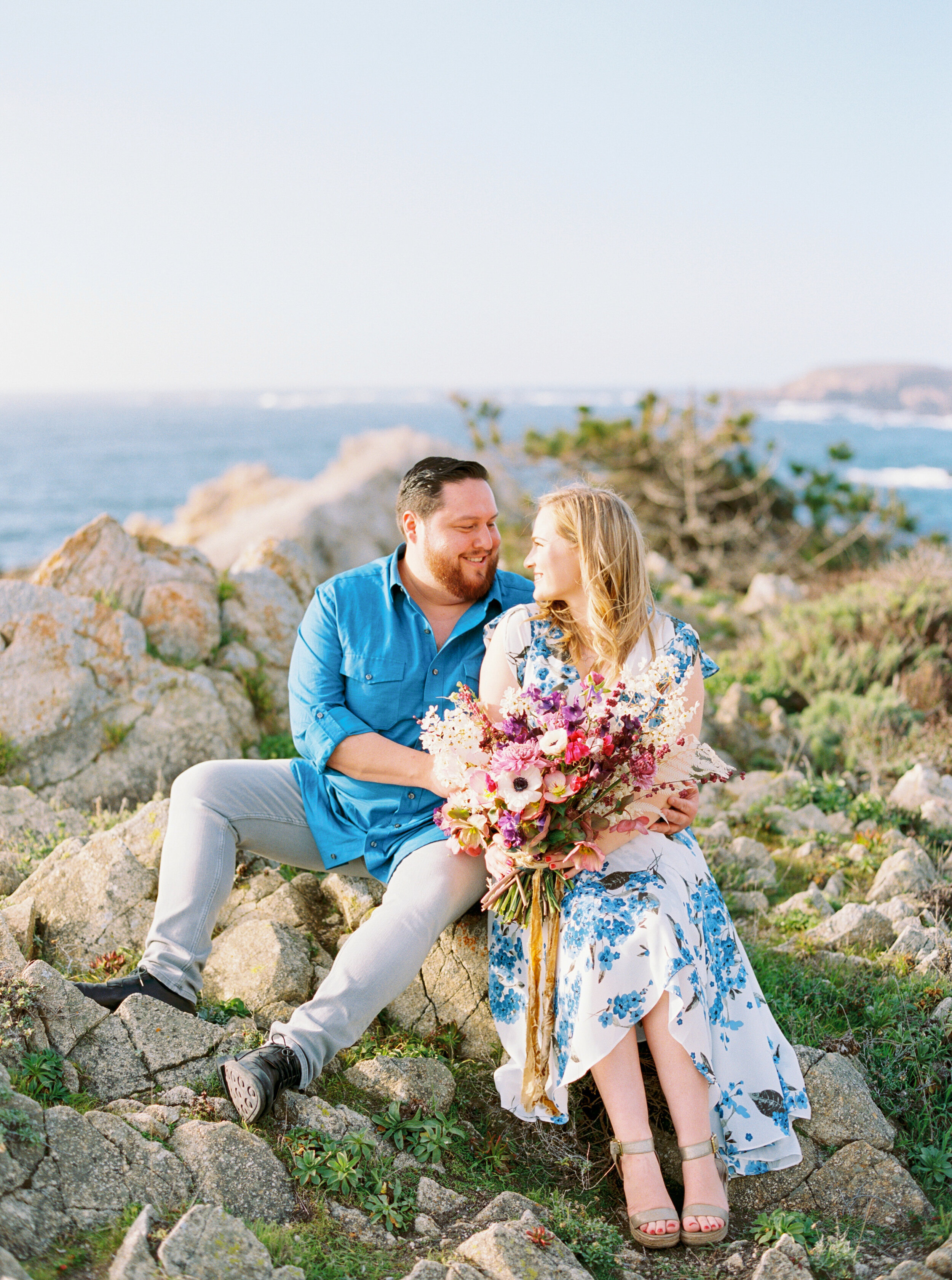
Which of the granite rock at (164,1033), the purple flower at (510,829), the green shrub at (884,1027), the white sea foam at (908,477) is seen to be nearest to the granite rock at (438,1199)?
the granite rock at (164,1033)

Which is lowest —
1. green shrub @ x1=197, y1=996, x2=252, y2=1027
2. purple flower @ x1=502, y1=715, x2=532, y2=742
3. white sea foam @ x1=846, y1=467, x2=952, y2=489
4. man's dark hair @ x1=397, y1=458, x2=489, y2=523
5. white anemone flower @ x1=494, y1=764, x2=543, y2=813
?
white sea foam @ x1=846, y1=467, x2=952, y2=489

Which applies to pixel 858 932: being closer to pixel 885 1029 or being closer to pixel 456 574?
pixel 885 1029

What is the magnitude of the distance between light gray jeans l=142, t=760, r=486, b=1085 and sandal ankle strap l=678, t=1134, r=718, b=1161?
1041 mm

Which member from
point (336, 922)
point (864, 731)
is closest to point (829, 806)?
point (864, 731)

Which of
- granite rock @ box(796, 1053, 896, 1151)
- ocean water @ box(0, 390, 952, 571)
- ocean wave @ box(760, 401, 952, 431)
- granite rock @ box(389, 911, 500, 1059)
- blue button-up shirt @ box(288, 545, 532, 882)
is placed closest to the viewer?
granite rock @ box(796, 1053, 896, 1151)

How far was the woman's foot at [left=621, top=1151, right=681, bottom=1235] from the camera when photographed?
303 centimetres

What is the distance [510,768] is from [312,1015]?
42.6 inches

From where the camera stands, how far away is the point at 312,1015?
3328mm

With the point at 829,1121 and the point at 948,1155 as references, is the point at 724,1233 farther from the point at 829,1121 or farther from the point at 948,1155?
the point at 948,1155

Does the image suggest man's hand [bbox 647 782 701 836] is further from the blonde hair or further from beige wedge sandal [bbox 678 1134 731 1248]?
beige wedge sandal [bbox 678 1134 731 1248]

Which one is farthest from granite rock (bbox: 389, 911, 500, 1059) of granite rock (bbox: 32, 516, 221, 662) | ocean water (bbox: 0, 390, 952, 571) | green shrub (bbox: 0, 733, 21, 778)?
ocean water (bbox: 0, 390, 952, 571)

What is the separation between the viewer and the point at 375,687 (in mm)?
4156

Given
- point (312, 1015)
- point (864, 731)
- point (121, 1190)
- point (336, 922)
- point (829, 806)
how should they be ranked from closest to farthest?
point (121, 1190) → point (312, 1015) → point (336, 922) → point (829, 806) → point (864, 731)

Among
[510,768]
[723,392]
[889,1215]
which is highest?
[723,392]
